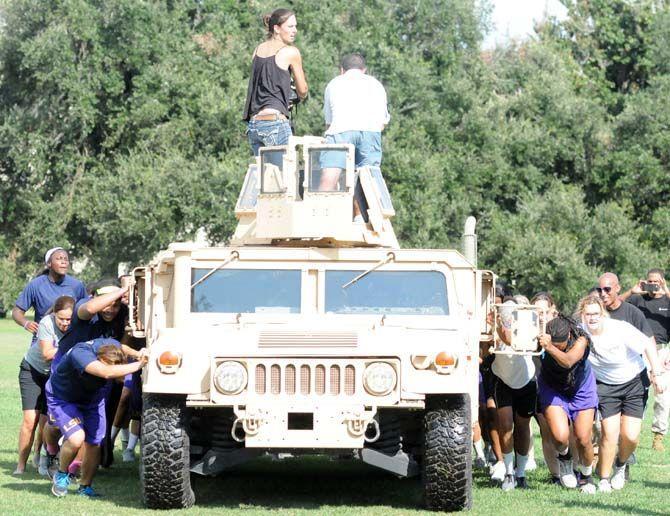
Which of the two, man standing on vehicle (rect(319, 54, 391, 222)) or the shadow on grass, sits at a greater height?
man standing on vehicle (rect(319, 54, 391, 222))

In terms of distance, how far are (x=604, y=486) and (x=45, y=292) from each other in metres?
5.19

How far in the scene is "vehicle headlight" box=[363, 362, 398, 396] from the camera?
384 inches

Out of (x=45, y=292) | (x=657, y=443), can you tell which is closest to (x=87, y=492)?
(x=45, y=292)

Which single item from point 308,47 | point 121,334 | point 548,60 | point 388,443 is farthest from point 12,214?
point 388,443

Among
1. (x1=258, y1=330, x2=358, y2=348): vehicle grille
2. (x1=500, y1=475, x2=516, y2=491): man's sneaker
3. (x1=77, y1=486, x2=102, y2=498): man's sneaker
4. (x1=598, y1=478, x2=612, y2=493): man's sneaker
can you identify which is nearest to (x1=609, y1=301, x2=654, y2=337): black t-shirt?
(x1=598, y1=478, x2=612, y2=493): man's sneaker

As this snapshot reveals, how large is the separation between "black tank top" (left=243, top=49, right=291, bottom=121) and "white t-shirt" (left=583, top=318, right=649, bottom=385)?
10.9ft

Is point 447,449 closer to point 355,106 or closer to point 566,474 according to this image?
point 566,474

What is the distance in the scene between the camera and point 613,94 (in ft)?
148

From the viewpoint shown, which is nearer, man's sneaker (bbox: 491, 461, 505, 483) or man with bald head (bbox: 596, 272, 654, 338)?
man's sneaker (bbox: 491, 461, 505, 483)

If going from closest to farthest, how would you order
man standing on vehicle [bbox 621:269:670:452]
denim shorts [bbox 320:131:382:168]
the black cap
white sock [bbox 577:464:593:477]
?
the black cap → white sock [bbox 577:464:593:477] → denim shorts [bbox 320:131:382:168] → man standing on vehicle [bbox 621:269:670:452]

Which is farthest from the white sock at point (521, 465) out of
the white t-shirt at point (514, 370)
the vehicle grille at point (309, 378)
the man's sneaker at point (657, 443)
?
the man's sneaker at point (657, 443)

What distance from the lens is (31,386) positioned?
40.4 feet

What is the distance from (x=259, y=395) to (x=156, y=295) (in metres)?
1.82

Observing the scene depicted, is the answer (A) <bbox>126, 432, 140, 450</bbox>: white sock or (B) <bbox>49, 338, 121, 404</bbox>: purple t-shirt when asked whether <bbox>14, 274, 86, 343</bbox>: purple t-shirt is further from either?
(B) <bbox>49, 338, 121, 404</bbox>: purple t-shirt
